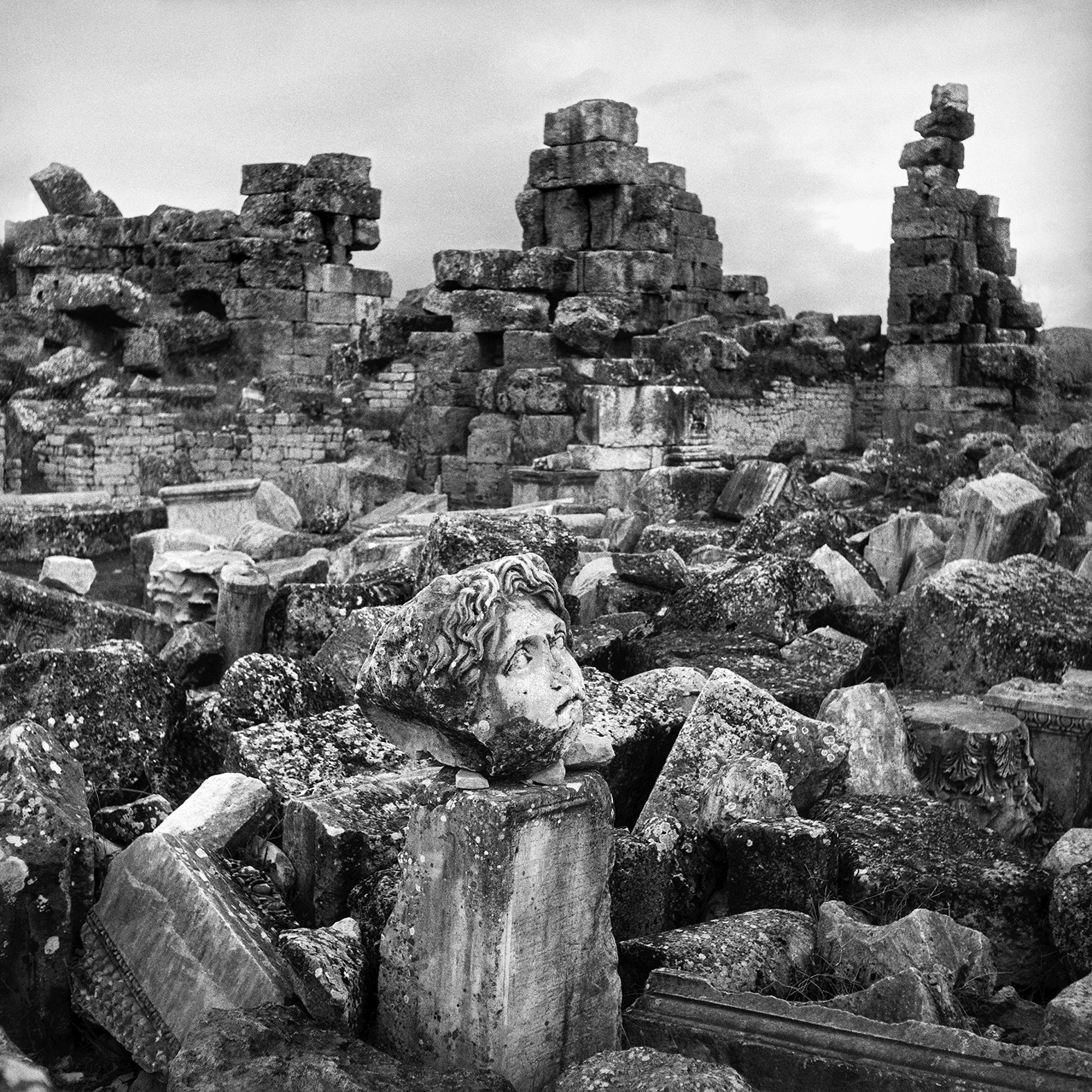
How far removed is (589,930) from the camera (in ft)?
11.4

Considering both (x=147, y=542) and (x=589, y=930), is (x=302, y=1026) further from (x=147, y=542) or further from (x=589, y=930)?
(x=147, y=542)

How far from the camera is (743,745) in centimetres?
504

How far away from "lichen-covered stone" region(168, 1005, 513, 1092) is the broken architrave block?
0.62ft

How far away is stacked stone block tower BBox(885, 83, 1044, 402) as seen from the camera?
1695cm

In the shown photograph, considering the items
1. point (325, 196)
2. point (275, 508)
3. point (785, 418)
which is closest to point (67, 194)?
point (325, 196)

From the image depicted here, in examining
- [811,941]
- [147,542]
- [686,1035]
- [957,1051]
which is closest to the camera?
[957,1051]

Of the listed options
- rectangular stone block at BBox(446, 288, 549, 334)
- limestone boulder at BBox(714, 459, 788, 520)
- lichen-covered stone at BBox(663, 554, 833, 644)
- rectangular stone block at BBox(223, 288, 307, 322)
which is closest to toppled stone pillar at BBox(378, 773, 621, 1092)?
lichen-covered stone at BBox(663, 554, 833, 644)

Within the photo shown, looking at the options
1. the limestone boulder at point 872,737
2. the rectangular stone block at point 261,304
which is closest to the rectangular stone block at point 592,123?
the rectangular stone block at point 261,304

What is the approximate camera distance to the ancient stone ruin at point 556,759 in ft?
11.0

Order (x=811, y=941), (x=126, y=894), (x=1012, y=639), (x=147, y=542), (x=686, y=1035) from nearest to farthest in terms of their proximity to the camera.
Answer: (x=686, y=1035) < (x=126, y=894) < (x=811, y=941) < (x=1012, y=639) < (x=147, y=542)

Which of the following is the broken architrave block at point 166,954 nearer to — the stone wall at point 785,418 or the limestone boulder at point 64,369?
the stone wall at point 785,418

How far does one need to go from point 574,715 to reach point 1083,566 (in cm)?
539

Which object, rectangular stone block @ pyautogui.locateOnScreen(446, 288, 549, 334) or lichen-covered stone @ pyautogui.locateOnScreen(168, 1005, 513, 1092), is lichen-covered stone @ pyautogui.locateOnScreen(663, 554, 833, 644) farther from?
rectangular stone block @ pyautogui.locateOnScreen(446, 288, 549, 334)

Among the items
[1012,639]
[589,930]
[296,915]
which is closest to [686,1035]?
[589,930]
